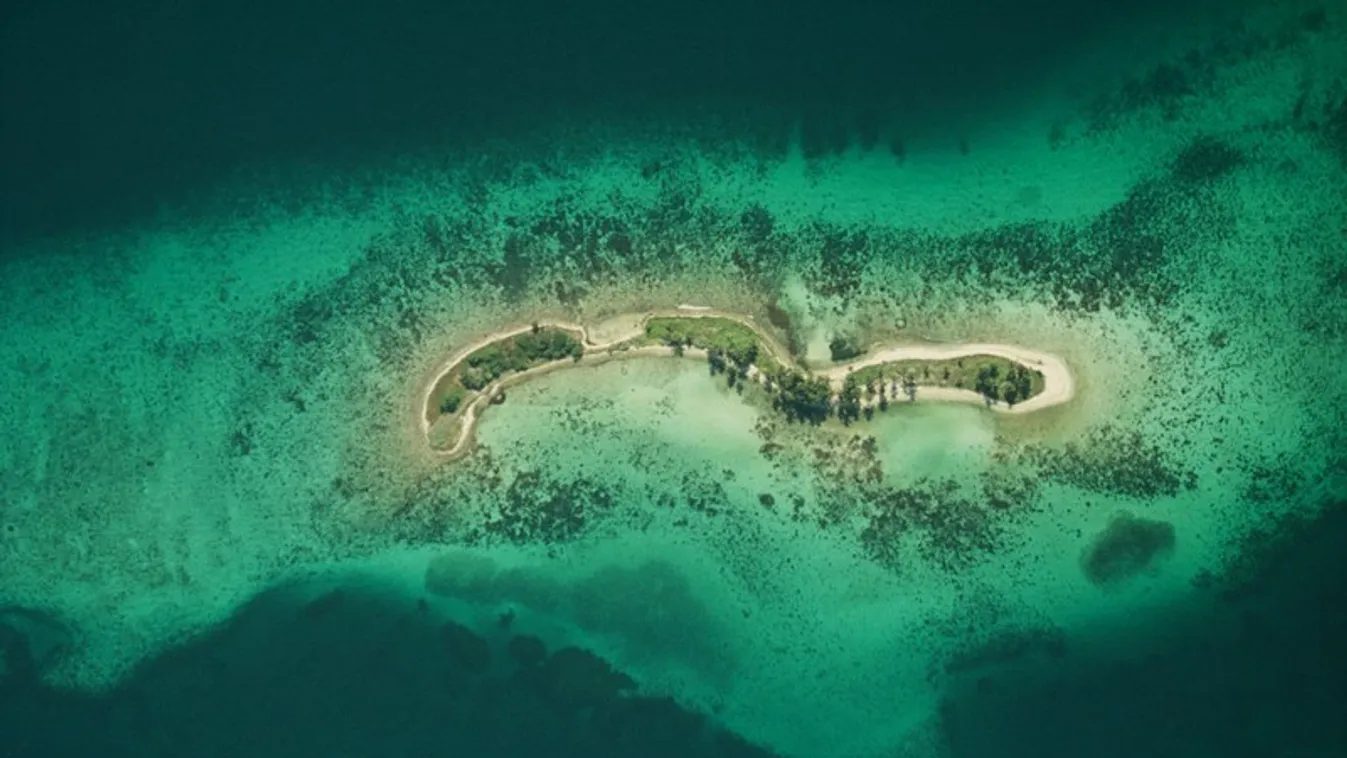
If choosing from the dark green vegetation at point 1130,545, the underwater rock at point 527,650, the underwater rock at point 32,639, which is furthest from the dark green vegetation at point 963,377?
the underwater rock at point 32,639

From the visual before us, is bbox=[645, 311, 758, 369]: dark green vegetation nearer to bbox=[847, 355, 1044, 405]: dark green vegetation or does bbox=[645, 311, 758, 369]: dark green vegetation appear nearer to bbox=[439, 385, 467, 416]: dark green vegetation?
bbox=[847, 355, 1044, 405]: dark green vegetation

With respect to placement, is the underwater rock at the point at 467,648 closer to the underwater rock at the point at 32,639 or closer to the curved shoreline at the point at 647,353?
the curved shoreline at the point at 647,353

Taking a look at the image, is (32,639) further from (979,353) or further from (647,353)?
(979,353)

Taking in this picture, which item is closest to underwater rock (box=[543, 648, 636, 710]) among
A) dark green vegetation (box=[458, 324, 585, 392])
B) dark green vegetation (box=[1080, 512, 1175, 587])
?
dark green vegetation (box=[458, 324, 585, 392])

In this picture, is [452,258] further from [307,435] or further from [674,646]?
[674,646]

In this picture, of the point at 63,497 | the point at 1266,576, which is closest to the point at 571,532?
the point at 63,497

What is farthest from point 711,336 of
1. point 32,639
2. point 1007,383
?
point 32,639
